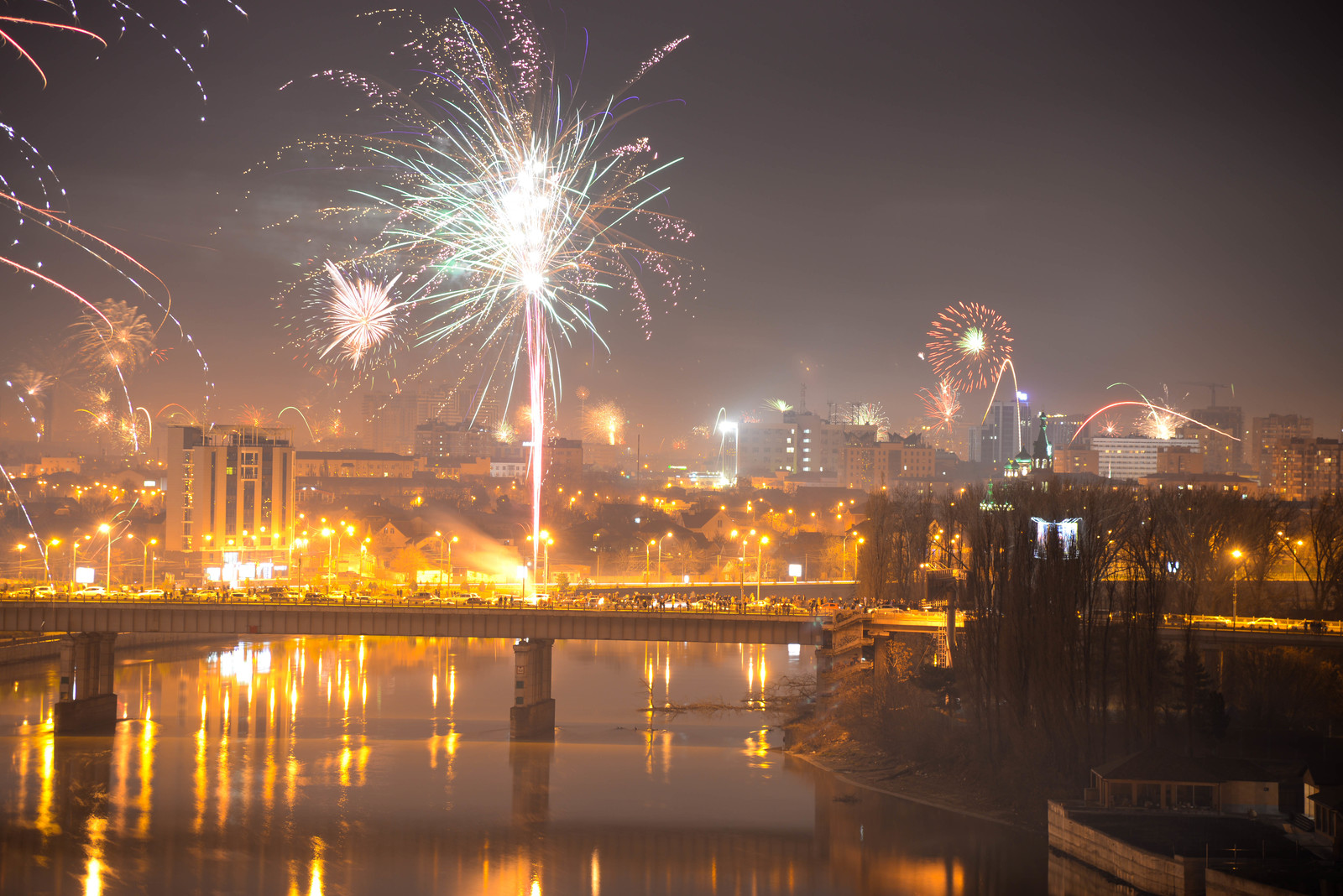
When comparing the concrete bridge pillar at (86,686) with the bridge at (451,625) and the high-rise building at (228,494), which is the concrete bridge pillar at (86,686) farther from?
the high-rise building at (228,494)

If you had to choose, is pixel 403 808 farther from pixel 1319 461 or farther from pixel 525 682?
pixel 1319 461

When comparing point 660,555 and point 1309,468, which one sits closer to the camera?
point 660,555

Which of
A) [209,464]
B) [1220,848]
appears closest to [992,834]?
[1220,848]

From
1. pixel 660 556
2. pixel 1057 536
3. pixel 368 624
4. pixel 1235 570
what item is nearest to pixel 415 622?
pixel 368 624

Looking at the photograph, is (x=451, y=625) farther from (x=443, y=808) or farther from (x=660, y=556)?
(x=660, y=556)

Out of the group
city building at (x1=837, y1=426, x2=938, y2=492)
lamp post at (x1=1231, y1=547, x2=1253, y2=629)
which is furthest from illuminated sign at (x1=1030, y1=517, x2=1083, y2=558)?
city building at (x1=837, y1=426, x2=938, y2=492)
